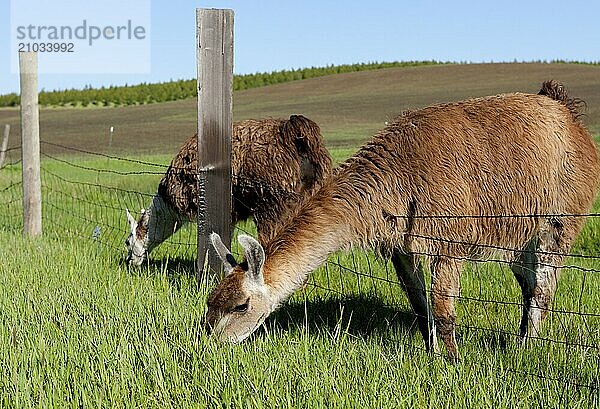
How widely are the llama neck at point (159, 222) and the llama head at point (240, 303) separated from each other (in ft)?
14.1

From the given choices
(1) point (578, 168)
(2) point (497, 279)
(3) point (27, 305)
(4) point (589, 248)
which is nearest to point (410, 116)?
(1) point (578, 168)

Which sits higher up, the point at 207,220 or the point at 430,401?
the point at 207,220

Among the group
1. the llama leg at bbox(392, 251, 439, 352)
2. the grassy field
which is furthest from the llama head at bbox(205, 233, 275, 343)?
the llama leg at bbox(392, 251, 439, 352)

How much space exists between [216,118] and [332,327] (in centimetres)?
201

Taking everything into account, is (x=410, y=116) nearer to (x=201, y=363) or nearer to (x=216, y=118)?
(x=216, y=118)

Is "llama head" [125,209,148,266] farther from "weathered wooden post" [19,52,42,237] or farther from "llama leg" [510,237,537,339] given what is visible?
"llama leg" [510,237,537,339]

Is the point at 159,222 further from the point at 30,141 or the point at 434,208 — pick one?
the point at 434,208

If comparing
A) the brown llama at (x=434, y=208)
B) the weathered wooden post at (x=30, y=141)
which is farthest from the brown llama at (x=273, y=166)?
the weathered wooden post at (x=30, y=141)

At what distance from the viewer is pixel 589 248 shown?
10594 mm

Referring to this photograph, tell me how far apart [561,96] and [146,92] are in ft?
245

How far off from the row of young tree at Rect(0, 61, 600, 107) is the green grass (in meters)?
70.6

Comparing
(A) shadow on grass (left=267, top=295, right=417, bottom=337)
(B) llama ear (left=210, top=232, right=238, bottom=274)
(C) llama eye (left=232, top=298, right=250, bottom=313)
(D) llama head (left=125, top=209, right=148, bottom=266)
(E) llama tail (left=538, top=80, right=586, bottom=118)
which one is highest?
(E) llama tail (left=538, top=80, right=586, bottom=118)

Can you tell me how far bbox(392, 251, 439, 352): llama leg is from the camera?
6000 millimetres

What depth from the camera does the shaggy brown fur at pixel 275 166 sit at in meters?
8.27
